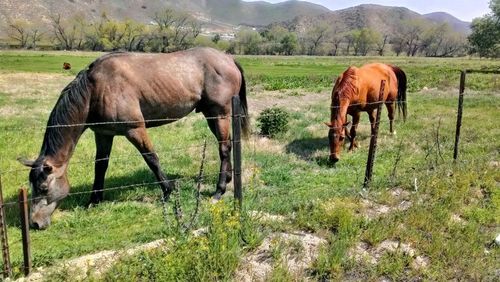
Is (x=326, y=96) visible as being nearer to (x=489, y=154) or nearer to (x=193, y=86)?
(x=489, y=154)

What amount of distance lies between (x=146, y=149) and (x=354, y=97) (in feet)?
16.9

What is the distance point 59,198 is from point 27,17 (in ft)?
693

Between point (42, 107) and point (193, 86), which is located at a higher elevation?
point (193, 86)

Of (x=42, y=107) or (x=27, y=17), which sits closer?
(x=42, y=107)

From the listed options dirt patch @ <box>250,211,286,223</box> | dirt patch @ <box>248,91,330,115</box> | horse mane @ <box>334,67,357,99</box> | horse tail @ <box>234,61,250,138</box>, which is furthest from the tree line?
dirt patch @ <box>250,211,286,223</box>

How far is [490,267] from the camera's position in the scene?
15.2ft

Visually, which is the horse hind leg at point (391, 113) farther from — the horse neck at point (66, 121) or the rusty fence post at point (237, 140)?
the horse neck at point (66, 121)

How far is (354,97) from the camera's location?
9.95 meters

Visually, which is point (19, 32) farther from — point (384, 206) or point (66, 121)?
point (384, 206)

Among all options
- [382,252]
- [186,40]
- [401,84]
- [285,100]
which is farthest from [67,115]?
[186,40]

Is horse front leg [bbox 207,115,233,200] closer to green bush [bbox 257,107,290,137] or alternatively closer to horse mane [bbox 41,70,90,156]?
horse mane [bbox 41,70,90,156]

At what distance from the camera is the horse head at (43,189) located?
19.5 ft

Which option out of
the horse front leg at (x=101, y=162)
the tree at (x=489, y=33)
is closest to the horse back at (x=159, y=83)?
the horse front leg at (x=101, y=162)

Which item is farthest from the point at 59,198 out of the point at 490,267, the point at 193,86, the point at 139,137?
the point at 490,267
